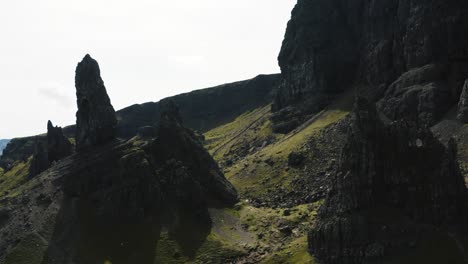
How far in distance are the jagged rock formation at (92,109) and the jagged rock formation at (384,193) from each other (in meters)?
96.0

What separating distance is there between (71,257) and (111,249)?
407 inches

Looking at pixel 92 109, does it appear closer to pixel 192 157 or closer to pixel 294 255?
pixel 192 157

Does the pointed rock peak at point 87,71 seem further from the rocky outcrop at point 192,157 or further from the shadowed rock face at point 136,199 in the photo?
the rocky outcrop at point 192,157

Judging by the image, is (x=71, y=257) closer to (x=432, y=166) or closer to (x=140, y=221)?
(x=140, y=221)

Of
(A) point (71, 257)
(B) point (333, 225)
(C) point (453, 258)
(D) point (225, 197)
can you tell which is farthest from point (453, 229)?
(A) point (71, 257)

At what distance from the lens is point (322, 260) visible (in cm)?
10956

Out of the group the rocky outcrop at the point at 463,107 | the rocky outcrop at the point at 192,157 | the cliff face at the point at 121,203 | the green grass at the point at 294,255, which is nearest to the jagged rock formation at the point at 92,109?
the cliff face at the point at 121,203

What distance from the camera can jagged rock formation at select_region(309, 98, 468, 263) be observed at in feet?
334

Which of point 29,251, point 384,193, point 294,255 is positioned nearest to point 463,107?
point 384,193

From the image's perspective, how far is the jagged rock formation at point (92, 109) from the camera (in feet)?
591

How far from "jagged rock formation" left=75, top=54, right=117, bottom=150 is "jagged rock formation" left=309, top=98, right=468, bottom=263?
3779 inches

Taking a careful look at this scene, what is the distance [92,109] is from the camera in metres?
183

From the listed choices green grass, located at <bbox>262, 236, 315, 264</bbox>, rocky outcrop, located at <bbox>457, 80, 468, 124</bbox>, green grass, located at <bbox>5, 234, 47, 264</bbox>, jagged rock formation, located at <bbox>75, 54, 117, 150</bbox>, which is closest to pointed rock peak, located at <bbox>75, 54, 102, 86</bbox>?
jagged rock formation, located at <bbox>75, 54, 117, 150</bbox>

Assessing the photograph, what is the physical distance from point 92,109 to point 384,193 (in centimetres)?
11538
